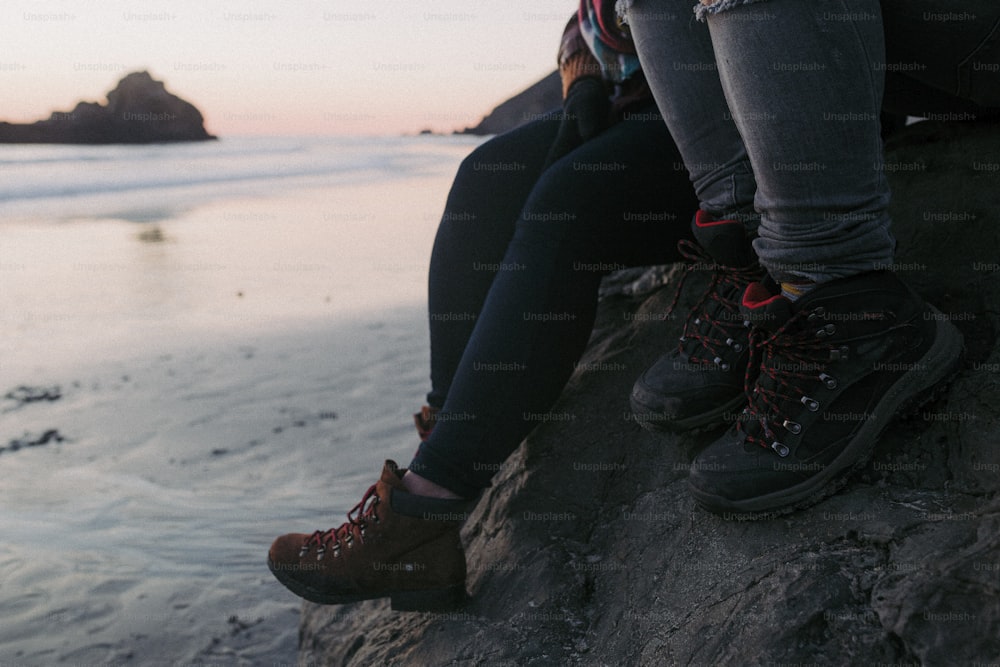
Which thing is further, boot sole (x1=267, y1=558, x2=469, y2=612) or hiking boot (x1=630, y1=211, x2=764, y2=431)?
boot sole (x1=267, y1=558, x2=469, y2=612)

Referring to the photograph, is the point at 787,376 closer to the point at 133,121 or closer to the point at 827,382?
the point at 827,382

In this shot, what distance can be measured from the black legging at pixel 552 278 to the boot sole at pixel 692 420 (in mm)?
194

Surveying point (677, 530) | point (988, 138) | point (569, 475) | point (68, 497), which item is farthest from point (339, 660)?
point (988, 138)

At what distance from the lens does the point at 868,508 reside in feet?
4.04

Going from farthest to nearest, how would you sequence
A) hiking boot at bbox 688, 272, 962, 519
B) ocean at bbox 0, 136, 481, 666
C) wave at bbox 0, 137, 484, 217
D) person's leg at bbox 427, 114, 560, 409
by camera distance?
wave at bbox 0, 137, 484, 217 → ocean at bbox 0, 136, 481, 666 → person's leg at bbox 427, 114, 560, 409 → hiking boot at bbox 688, 272, 962, 519

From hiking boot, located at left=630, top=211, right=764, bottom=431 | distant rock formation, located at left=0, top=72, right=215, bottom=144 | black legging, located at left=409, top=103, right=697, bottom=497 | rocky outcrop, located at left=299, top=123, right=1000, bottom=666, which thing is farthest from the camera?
distant rock formation, located at left=0, top=72, right=215, bottom=144

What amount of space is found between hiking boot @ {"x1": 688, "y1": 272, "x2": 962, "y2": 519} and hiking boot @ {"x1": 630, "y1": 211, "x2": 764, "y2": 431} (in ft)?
0.39

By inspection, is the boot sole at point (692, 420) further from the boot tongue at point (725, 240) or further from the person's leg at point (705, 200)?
the boot tongue at point (725, 240)

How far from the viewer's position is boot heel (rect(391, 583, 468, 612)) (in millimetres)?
1594

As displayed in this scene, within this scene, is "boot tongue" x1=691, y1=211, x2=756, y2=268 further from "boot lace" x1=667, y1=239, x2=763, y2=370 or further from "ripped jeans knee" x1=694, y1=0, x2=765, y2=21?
"ripped jeans knee" x1=694, y1=0, x2=765, y2=21

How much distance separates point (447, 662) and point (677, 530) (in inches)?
19.1

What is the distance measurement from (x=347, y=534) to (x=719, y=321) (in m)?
0.81

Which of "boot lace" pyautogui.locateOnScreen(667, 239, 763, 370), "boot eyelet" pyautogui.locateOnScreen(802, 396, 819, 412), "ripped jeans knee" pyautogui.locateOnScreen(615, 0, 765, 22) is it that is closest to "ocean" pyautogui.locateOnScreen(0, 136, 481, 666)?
"boot lace" pyautogui.locateOnScreen(667, 239, 763, 370)

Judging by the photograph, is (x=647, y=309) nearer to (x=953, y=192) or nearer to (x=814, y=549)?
(x=953, y=192)
